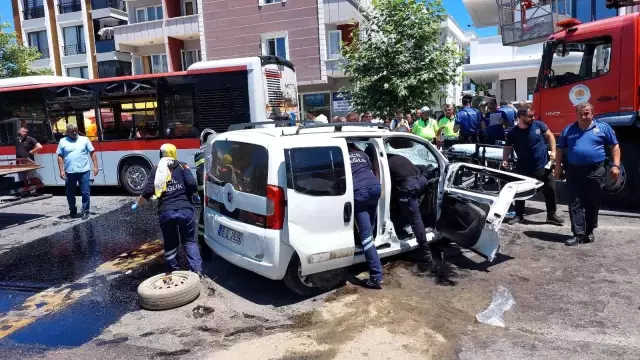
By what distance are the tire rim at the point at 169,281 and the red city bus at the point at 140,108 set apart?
606 centimetres

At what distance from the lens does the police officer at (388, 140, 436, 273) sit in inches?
210

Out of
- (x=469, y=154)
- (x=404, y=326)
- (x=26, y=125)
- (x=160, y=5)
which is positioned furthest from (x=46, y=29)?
(x=404, y=326)

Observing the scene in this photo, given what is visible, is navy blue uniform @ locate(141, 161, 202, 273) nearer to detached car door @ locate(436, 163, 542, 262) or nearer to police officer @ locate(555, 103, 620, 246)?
detached car door @ locate(436, 163, 542, 262)

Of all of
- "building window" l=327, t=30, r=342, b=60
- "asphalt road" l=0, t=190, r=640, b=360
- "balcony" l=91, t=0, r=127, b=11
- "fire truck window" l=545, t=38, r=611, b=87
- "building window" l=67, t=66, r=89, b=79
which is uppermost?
"balcony" l=91, t=0, r=127, b=11

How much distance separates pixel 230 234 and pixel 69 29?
1559 inches

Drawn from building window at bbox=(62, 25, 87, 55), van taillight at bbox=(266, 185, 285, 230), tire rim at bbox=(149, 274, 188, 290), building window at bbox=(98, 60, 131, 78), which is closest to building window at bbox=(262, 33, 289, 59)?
building window at bbox=(98, 60, 131, 78)

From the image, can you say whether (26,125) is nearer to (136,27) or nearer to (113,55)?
(136,27)

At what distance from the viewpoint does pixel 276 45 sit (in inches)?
1013

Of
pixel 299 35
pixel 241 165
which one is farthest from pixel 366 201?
pixel 299 35

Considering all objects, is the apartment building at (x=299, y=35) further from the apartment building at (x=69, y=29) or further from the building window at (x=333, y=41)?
the apartment building at (x=69, y=29)

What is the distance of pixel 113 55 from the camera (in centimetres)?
3475

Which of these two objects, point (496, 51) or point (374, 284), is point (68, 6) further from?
point (374, 284)

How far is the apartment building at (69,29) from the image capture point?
120ft

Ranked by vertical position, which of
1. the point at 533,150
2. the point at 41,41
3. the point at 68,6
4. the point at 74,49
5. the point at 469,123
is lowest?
the point at 533,150
